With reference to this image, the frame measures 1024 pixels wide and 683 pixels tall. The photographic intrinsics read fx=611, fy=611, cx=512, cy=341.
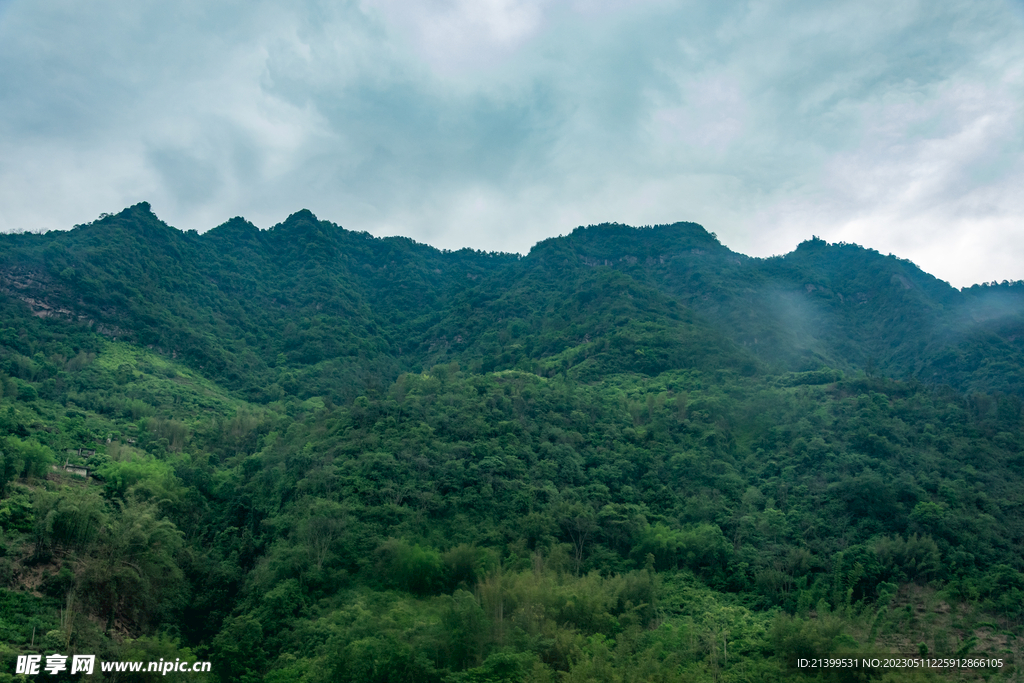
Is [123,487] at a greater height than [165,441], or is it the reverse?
[165,441]

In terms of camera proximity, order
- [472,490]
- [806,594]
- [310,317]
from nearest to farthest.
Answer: [806,594] < [472,490] < [310,317]

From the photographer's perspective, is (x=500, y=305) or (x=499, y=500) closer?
(x=499, y=500)

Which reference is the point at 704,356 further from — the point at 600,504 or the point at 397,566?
Answer: the point at 397,566

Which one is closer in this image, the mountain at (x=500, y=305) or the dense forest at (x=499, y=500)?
the dense forest at (x=499, y=500)

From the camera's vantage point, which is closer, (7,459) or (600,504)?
(7,459)

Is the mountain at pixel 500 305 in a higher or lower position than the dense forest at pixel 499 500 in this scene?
higher

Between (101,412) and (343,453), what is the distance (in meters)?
21.9

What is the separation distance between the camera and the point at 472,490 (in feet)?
98.4

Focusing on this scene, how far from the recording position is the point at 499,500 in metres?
29.8

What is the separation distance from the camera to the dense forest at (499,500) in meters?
19.4

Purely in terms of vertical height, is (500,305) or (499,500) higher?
(500,305)

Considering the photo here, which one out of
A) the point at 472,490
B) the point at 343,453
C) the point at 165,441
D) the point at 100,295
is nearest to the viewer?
the point at 472,490

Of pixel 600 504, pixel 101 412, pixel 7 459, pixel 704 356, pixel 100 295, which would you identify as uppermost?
pixel 100 295

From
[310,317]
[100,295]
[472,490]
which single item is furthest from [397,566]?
[310,317]
